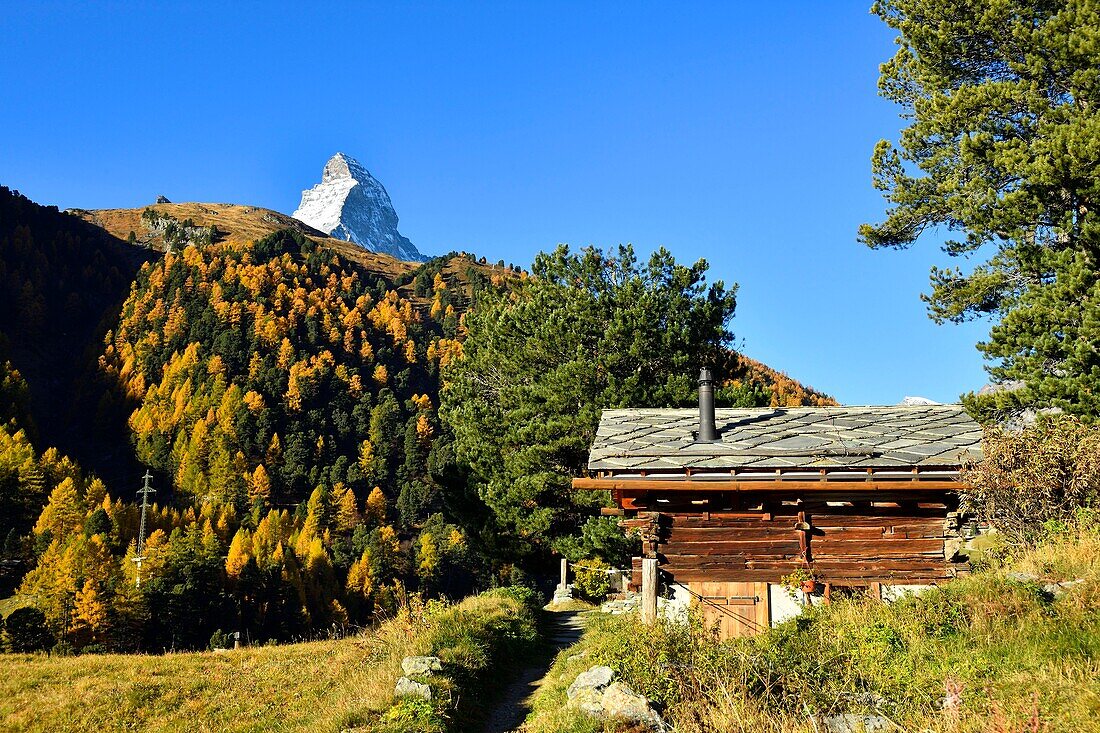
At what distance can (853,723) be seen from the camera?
674 centimetres

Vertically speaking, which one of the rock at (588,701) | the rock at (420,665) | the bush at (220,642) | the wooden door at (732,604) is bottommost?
the bush at (220,642)

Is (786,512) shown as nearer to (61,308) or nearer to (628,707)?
(628,707)

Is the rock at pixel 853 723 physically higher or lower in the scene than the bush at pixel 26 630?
higher

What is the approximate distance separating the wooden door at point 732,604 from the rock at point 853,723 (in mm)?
4662

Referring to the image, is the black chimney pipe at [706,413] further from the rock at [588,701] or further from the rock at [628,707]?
the rock at [628,707]

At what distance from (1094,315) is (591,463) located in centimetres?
921

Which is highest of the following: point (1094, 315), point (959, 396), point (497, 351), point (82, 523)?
A: point (497, 351)

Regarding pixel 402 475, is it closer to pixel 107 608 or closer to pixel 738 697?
pixel 107 608

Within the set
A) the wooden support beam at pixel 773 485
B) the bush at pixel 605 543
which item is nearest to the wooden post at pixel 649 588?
the wooden support beam at pixel 773 485

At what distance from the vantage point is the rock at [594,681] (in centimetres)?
861

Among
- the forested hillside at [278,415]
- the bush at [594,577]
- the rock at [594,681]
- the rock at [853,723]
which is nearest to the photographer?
the rock at [853,723]

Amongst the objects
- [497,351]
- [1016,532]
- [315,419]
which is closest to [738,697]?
[1016,532]

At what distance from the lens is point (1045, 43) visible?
45.2 feet

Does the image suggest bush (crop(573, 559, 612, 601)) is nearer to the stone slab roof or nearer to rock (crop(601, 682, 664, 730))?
the stone slab roof
